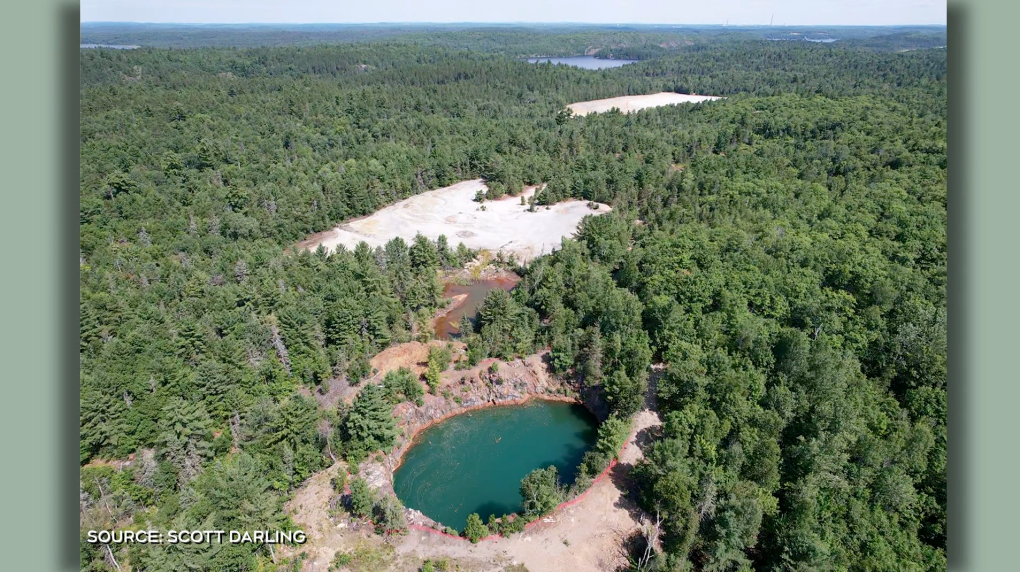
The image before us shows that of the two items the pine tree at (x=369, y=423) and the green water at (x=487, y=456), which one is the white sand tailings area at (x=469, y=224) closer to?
the green water at (x=487, y=456)

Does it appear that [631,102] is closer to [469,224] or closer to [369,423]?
[469,224]

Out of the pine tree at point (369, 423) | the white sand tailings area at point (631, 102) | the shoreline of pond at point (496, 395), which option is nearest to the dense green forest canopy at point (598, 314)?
the pine tree at point (369, 423)

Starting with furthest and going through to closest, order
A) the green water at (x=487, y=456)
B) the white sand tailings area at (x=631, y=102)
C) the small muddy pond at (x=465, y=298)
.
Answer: the white sand tailings area at (x=631, y=102)
the small muddy pond at (x=465, y=298)
the green water at (x=487, y=456)

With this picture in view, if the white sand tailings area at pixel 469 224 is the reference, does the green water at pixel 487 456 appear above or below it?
below

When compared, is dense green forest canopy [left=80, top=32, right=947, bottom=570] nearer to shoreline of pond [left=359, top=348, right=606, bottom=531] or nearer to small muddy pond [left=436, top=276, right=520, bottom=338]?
shoreline of pond [left=359, top=348, right=606, bottom=531]

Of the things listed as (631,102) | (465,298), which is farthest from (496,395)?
(631,102)
